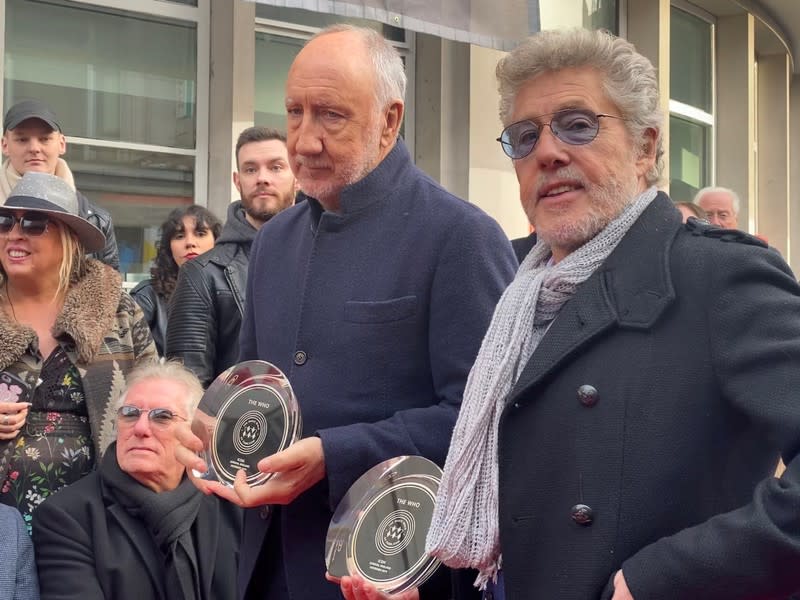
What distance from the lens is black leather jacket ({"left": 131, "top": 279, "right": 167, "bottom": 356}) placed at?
5.53 m

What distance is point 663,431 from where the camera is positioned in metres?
1.85

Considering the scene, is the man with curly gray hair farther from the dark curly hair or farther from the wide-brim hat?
the dark curly hair

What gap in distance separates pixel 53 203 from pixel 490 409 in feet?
8.05

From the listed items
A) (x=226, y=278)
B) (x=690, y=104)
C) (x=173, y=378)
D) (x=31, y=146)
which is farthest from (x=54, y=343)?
(x=690, y=104)

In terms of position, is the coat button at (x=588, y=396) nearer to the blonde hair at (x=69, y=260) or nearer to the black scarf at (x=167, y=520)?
the black scarf at (x=167, y=520)

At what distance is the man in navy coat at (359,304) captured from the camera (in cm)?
249

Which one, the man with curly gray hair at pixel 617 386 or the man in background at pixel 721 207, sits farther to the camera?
the man in background at pixel 721 207

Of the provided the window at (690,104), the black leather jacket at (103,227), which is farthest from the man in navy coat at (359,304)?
the window at (690,104)

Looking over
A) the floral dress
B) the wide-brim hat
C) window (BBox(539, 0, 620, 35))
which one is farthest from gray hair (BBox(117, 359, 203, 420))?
window (BBox(539, 0, 620, 35))

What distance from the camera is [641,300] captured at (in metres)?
1.95

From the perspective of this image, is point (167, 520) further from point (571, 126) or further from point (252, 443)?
point (571, 126)

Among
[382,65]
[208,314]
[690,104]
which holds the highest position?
[690,104]

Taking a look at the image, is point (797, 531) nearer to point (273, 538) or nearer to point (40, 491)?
point (273, 538)

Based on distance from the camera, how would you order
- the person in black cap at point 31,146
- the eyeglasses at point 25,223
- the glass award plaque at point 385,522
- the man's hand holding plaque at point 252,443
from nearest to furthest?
1. the glass award plaque at point 385,522
2. the man's hand holding plaque at point 252,443
3. the eyeglasses at point 25,223
4. the person in black cap at point 31,146
